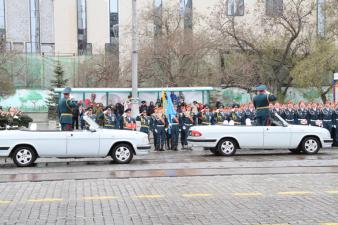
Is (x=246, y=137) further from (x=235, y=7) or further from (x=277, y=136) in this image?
(x=235, y=7)

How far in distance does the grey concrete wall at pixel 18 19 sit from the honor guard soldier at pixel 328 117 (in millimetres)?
48075

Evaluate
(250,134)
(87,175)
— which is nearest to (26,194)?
(87,175)

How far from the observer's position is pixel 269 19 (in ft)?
125

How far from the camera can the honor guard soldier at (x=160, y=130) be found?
1869 centimetres

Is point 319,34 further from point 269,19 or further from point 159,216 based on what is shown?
point 159,216

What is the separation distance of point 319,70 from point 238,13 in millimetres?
10288

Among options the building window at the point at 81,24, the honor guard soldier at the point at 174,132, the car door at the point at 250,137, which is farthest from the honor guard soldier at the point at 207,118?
the building window at the point at 81,24

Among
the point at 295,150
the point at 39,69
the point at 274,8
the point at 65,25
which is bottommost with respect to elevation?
the point at 295,150

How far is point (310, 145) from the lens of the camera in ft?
54.4

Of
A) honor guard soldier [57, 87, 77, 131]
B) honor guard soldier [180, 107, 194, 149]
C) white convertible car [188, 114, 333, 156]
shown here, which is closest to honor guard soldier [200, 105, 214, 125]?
honor guard soldier [180, 107, 194, 149]

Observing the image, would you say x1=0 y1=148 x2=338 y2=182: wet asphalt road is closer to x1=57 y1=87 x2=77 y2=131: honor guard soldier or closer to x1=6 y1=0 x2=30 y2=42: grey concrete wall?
x1=57 y1=87 x2=77 y2=131: honor guard soldier

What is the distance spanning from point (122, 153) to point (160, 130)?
4.37m

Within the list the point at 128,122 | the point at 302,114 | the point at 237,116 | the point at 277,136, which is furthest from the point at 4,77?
the point at 277,136

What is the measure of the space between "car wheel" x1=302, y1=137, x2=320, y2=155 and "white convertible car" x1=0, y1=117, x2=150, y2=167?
18.5 feet
